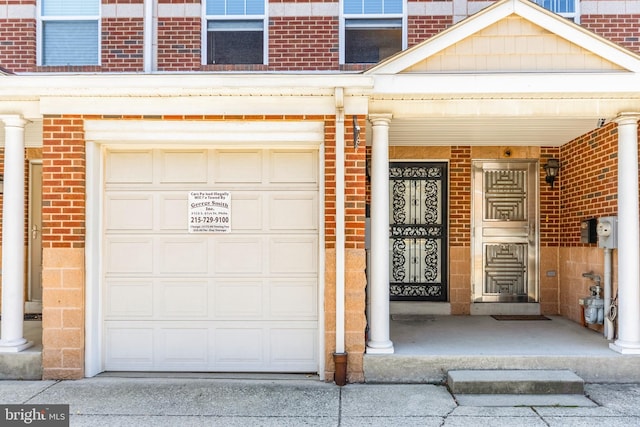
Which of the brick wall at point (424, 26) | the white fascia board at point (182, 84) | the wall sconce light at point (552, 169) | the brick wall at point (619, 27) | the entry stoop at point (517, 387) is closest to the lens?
the entry stoop at point (517, 387)

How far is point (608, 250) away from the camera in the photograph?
605 cm

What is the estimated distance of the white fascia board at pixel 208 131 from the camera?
5488 mm

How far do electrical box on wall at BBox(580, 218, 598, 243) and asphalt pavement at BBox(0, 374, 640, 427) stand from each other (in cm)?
194

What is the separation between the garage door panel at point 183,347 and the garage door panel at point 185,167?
1.66 m

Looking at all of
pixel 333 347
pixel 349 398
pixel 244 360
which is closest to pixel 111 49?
pixel 244 360

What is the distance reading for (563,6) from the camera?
7043 millimetres

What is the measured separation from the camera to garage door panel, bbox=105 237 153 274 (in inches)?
225

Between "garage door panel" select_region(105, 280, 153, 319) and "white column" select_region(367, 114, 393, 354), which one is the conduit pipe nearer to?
"white column" select_region(367, 114, 393, 354)

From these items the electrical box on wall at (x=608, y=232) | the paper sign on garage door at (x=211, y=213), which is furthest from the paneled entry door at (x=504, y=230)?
the paper sign on garage door at (x=211, y=213)

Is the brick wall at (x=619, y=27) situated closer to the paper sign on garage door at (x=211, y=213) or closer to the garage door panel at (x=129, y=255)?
the paper sign on garage door at (x=211, y=213)

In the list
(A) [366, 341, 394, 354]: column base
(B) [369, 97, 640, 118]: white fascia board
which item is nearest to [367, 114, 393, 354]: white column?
(A) [366, 341, 394, 354]: column base

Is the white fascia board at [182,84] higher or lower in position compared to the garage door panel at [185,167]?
higher

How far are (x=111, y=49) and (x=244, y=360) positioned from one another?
4582 mm

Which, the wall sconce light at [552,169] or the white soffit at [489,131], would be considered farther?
the wall sconce light at [552,169]
